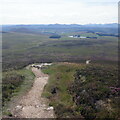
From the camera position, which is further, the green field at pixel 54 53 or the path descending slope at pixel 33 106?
the green field at pixel 54 53

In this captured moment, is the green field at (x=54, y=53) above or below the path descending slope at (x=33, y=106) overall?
above

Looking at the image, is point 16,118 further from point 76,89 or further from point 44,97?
point 76,89

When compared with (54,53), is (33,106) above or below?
below

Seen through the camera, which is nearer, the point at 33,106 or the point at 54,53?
the point at 33,106

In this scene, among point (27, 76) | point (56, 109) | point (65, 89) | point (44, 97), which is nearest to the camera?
point (56, 109)

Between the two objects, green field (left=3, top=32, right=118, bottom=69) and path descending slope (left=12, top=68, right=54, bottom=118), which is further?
green field (left=3, top=32, right=118, bottom=69)

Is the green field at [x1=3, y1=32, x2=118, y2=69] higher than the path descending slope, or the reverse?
the green field at [x1=3, y1=32, x2=118, y2=69]

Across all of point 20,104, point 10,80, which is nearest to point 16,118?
point 20,104

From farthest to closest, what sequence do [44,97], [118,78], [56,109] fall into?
1. [118,78]
2. [44,97]
3. [56,109]
